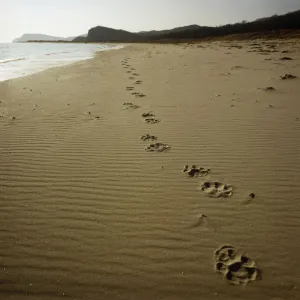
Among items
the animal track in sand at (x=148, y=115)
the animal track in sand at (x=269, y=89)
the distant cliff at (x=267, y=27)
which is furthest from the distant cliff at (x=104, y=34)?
the animal track in sand at (x=148, y=115)

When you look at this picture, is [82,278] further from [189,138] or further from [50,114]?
[50,114]

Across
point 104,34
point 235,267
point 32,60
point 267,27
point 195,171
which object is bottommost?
point 235,267

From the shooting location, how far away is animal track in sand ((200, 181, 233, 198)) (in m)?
3.14

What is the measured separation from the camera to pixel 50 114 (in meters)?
6.15

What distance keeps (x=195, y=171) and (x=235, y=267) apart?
1.59 meters

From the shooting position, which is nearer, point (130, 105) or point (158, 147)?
point (158, 147)

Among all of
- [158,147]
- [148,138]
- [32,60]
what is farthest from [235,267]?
[32,60]

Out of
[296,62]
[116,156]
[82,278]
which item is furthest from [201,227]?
[296,62]

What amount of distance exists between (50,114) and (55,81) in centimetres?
490

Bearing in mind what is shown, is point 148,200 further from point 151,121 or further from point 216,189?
point 151,121

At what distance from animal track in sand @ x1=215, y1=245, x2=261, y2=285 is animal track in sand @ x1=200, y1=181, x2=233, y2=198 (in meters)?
0.82

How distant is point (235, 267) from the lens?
224 cm

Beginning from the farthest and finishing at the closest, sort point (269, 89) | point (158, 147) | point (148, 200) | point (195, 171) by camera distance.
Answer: point (269, 89), point (158, 147), point (195, 171), point (148, 200)

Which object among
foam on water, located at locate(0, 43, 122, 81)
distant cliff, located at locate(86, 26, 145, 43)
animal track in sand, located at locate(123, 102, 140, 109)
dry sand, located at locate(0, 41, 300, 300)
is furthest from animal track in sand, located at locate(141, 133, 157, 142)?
distant cliff, located at locate(86, 26, 145, 43)
